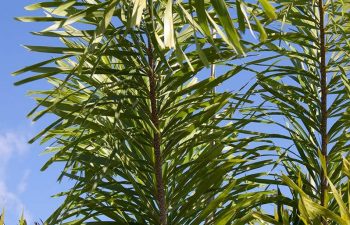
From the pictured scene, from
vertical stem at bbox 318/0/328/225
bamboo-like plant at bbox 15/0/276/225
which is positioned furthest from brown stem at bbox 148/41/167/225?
vertical stem at bbox 318/0/328/225

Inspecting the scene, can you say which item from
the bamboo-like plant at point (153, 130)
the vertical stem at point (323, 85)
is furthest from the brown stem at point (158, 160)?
the vertical stem at point (323, 85)

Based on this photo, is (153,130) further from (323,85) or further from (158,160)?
(323,85)

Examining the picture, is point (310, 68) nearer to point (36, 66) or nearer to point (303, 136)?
point (303, 136)

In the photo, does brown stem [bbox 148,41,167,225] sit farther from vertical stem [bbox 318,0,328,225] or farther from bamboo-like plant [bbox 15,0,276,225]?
vertical stem [bbox 318,0,328,225]

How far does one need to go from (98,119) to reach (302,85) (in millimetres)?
752

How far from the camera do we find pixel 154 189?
1696mm

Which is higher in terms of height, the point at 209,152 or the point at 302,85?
the point at 302,85

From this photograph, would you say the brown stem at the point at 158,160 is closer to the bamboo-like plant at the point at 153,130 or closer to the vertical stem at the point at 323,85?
the bamboo-like plant at the point at 153,130

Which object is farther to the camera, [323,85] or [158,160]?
[323,85]

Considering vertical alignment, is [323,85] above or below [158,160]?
above

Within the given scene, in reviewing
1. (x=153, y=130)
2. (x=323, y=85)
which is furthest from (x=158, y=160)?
(x=323, y=85)

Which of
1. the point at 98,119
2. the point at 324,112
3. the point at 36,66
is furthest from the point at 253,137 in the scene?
the point at 36,66

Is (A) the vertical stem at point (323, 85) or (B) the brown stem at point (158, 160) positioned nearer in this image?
(B) the brown stem at point (158, 160)

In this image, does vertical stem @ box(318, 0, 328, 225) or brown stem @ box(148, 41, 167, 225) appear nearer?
brown stem @ box(148, 41, 167, 225)
